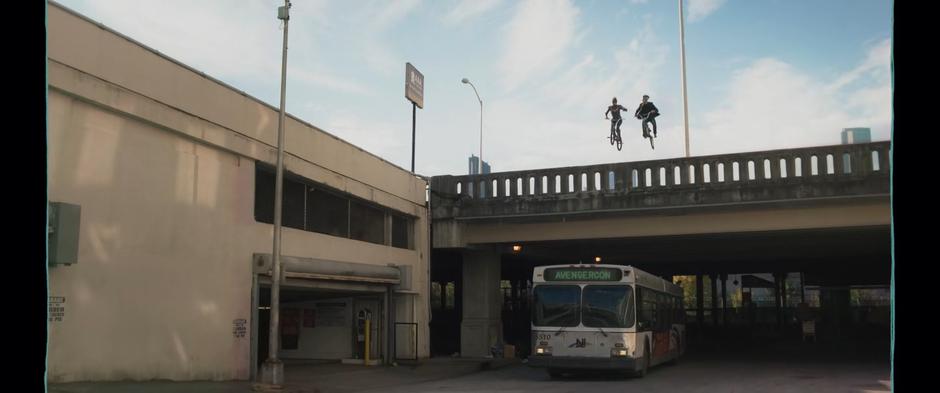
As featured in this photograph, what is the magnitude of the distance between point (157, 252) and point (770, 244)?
81.9ft

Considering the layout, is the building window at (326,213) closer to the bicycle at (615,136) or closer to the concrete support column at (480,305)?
the concrete support column at (480,305)

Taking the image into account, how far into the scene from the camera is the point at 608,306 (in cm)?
2077

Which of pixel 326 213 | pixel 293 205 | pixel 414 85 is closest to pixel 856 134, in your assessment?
pixel 293 205

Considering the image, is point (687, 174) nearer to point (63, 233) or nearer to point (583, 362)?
point (583, 362)

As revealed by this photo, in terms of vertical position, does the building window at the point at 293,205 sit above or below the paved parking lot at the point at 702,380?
above

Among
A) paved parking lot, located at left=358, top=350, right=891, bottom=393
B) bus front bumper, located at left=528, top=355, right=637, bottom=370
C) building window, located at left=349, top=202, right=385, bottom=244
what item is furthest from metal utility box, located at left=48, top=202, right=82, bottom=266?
bus front bumper, located at left=528, top=355, right=637, bottom=370

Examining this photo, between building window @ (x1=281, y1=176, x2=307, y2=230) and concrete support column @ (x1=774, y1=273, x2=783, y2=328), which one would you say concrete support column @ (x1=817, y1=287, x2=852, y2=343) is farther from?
building window @ (x1=281, y1=176, x2=307, y2=230)

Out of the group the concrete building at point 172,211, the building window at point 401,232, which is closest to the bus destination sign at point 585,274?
the concrete building at point 172,211

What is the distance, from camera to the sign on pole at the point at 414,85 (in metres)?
34.9

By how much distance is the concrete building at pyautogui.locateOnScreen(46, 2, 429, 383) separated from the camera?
13898mm

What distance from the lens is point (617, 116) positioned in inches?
1077

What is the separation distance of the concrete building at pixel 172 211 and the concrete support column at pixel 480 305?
6.14m

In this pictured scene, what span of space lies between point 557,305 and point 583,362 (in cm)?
165
